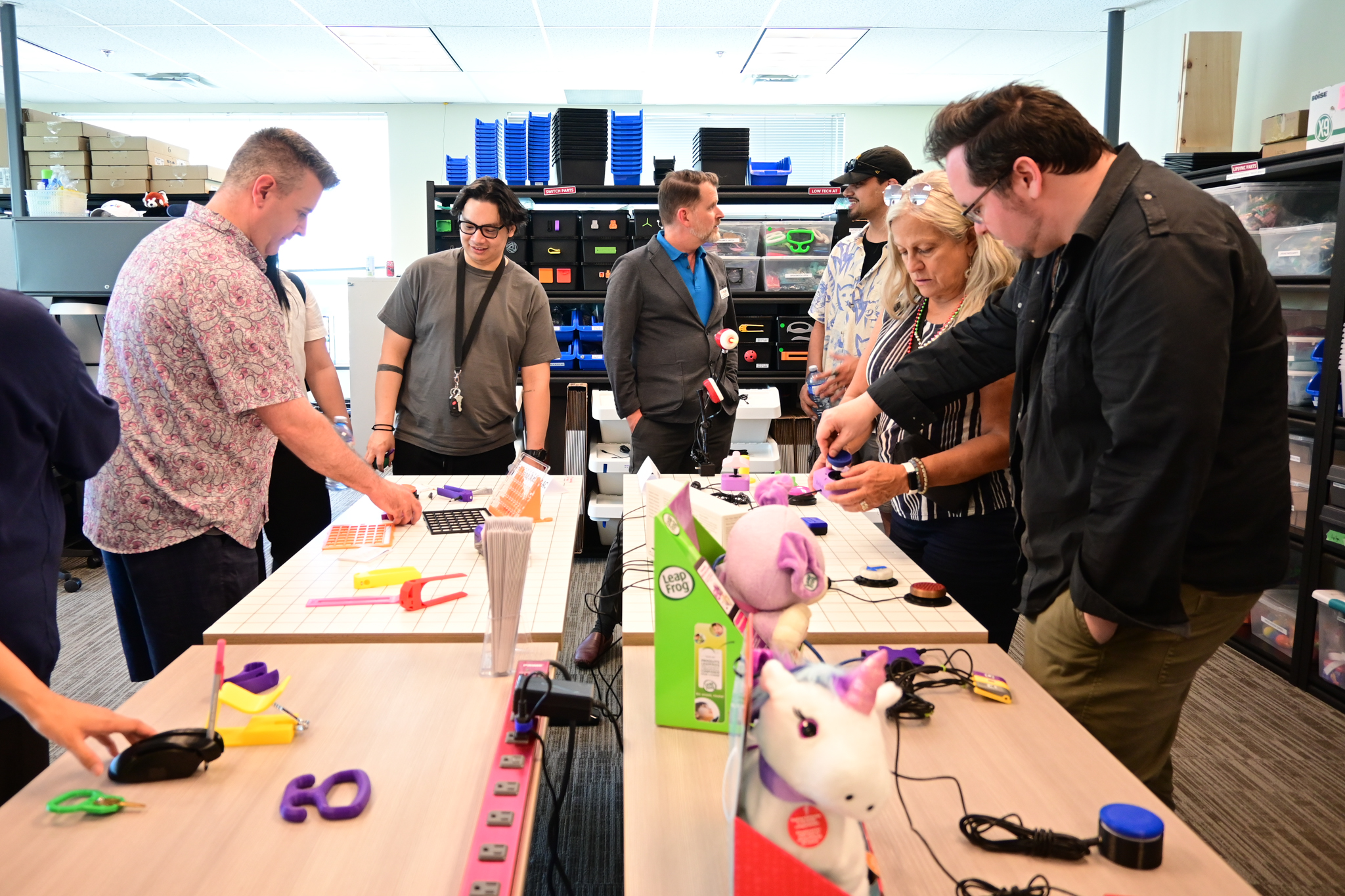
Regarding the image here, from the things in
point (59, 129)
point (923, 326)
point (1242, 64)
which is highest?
point (1242, 64)

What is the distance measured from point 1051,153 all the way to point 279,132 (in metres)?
1.45

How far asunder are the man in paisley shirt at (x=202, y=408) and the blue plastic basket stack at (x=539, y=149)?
2785 mm

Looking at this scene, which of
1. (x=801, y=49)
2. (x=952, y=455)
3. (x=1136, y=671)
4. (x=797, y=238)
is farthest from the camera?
(x=801, y=49)

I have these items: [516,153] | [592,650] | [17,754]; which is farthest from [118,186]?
[17,754]

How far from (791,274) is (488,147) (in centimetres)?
181

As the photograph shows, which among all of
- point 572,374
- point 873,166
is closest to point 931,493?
point 873,166

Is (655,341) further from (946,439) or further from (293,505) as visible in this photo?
(946,439)

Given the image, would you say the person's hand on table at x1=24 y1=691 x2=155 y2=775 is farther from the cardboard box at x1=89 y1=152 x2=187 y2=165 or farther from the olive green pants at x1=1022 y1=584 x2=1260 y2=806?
the cardboard box at x1=89 y1=152 x2=187 y2=165

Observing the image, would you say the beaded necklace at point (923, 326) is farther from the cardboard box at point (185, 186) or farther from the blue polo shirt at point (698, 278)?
the cardboard box at point (185, 186)

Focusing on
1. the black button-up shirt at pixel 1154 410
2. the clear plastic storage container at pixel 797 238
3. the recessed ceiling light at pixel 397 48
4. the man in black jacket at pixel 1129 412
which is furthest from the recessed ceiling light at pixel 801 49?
the black button-up shirt at pixel 1154 410

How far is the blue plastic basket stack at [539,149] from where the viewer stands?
4406 millimetres

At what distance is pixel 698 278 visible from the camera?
3.35 m

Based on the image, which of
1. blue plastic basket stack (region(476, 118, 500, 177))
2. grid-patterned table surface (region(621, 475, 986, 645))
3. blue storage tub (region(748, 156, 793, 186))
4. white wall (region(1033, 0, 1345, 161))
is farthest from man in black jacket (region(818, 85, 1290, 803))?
blue plastic basket stack (region(476, 118, 500, 177))

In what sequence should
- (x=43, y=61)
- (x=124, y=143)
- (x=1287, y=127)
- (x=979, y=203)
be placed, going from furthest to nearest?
(x=43, y=61) → (x=124, y=143) → (x=1287, y=127) → (x=979, y=203)
